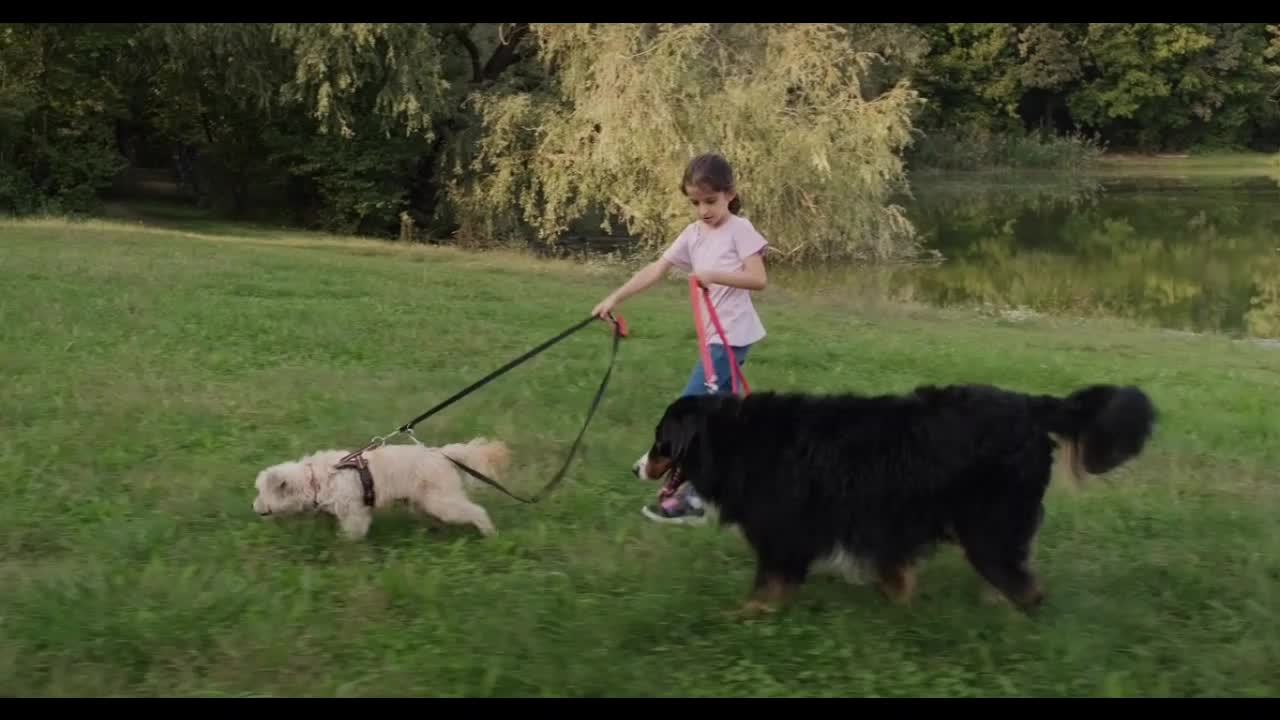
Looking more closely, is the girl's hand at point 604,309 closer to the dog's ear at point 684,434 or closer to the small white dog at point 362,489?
the dog's ear at point 684,434

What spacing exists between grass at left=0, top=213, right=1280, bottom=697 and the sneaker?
0.15m

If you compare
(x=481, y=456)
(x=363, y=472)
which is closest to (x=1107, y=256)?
(x=481, y=456)

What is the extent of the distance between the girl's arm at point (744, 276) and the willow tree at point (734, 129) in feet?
56.1

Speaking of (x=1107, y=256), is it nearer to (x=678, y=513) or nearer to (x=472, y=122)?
(x=472, y=122)

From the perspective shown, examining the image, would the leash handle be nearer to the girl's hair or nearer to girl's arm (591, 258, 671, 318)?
girl's arm (591, 258, 671, 318)

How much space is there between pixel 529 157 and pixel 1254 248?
1732 centimetres

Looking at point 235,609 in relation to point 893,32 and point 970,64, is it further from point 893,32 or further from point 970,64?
point 970,64

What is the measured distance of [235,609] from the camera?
468 cm

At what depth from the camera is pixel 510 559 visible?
5.51 m

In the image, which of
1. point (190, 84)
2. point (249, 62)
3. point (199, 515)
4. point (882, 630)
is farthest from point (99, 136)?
point (882, 630)

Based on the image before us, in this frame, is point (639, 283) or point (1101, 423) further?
point (639, 283)

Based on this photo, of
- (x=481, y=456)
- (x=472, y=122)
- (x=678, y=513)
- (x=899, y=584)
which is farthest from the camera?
(x=472, y=122)

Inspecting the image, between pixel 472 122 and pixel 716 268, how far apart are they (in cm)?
2327

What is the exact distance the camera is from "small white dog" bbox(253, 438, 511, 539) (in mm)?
5691
